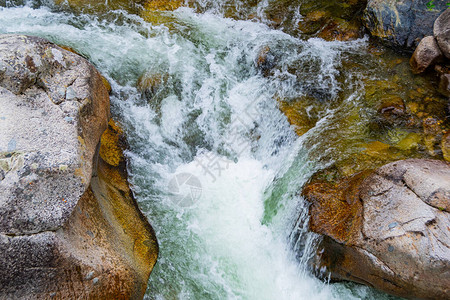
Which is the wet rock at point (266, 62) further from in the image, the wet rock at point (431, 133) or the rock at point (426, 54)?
the wet rock at point (431, 133)

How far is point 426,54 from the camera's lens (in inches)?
226

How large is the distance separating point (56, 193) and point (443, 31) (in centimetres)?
676

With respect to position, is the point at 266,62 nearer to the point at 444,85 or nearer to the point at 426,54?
the point at 426,54

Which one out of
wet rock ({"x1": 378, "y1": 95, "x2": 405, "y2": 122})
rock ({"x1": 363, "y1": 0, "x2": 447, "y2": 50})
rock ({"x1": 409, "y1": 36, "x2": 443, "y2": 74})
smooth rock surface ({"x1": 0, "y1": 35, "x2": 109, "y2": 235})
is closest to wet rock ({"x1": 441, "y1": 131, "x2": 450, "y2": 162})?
wet rock ({"x1": 378, "y1": 95, "x2": 405, "y2": 122})

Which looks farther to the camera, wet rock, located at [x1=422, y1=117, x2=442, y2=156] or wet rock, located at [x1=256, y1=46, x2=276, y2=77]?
wet rock, located at [x1=256, y1=46, x2=276, y2=77]

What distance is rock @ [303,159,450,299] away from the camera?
3.39 metres

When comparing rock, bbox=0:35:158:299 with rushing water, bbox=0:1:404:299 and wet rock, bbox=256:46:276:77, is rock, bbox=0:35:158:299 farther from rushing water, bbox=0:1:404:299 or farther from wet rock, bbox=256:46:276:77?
wet rock, bbox=256:46:276:77

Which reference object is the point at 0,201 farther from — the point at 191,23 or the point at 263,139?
the point at 191,23

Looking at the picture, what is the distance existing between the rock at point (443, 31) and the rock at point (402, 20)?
440 millimetres

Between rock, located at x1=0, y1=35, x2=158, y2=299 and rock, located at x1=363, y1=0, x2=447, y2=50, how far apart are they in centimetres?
602

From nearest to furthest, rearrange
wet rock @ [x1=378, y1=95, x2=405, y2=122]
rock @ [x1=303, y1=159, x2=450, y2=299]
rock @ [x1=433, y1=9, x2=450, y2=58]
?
rock @ [x1=303, y1=159, x2=450, y2=299] → wet rock @ [x1=378, y1=95, x2=405, y2=122] → rock @ [x1=433, y1=9, x2=450, y2=58]

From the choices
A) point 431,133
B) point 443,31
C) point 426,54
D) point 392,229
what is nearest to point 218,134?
point 392,229

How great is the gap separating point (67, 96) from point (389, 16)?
6.64 metres

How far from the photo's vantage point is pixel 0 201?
2.73 metres
